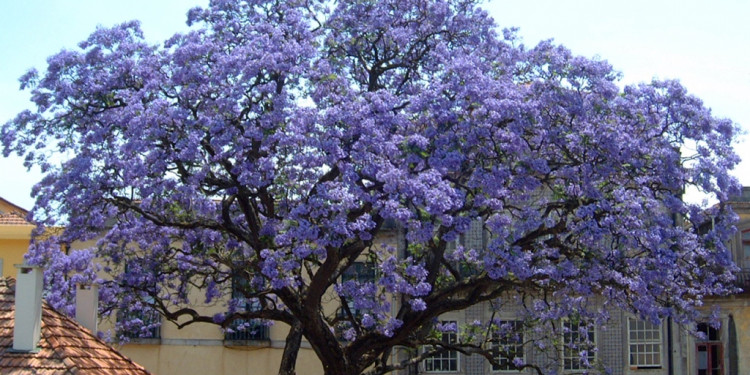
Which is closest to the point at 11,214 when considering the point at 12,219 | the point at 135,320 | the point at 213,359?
the point at 12,219

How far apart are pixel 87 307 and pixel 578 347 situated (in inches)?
472

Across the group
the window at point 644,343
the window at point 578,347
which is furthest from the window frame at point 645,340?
the window at point 578,347

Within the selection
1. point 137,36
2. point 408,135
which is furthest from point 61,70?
point 408,135

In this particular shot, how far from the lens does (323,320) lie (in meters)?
19.2

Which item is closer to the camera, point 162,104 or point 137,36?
point 162,104

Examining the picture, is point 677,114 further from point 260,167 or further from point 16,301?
point 16,301

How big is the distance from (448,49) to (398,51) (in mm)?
871

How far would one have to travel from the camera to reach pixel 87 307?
18250 mm

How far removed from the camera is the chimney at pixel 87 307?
18.2 m

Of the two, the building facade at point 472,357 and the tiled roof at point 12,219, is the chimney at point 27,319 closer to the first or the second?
the building facade at point 472,357

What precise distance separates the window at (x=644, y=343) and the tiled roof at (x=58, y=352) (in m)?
16.7

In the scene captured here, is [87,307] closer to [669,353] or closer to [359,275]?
[359,275]

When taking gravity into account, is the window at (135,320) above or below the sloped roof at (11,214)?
below

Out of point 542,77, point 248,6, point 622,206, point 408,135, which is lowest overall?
point 622,206
